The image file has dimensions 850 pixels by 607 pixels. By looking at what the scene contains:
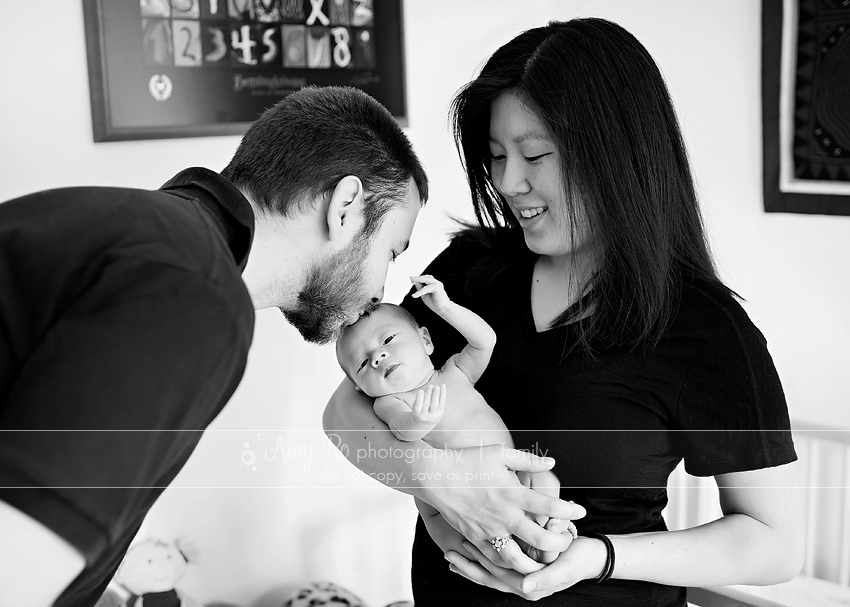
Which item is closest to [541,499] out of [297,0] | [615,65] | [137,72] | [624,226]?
[624,226]

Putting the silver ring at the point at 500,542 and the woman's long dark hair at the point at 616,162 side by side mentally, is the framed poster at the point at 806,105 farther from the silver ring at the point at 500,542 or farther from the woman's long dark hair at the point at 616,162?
the silver ring at the point at 500,542

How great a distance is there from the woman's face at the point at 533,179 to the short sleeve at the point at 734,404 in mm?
271

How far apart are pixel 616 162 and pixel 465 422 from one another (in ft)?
1.56

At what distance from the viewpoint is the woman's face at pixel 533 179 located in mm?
1201

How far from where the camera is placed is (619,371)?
1.17 metres

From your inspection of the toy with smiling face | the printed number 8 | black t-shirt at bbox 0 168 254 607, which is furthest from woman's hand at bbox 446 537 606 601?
the printed number 8

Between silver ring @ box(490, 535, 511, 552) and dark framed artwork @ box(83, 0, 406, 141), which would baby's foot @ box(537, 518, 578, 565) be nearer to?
silver ring @ box(490, 535, 511, 552)

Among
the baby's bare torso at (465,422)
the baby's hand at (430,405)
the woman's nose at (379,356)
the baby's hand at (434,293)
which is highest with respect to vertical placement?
the baby's hand at (434,293)

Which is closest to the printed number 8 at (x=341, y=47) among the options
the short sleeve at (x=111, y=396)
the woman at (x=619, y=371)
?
the woman at (x=619, y=371)

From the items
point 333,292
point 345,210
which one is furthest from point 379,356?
point 345,210

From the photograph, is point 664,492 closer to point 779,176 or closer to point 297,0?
point 779,176

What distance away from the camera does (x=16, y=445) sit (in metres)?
0.54

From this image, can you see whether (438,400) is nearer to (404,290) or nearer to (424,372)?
(424,372)

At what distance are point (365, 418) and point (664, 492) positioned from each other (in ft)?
1.67
